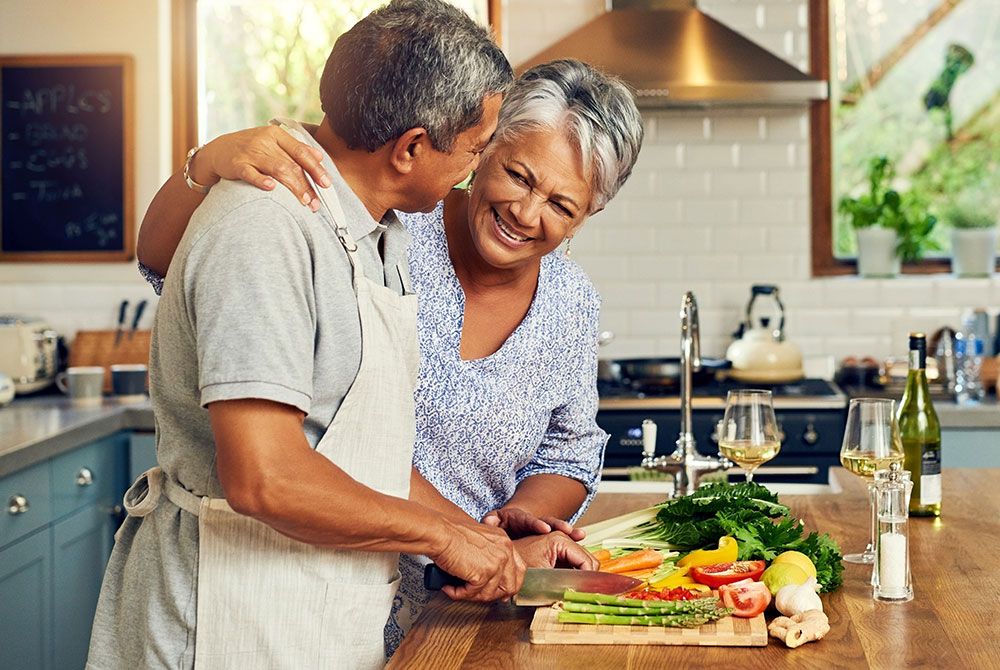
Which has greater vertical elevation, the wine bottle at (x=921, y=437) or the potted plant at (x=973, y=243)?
the potted plant at (x=973, y=243)

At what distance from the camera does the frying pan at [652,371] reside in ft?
14.1

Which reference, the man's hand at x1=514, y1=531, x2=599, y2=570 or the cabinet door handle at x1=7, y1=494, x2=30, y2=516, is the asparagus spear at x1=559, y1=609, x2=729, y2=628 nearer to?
the man's hand at x1=514, y1=531, x2=599, y2=570

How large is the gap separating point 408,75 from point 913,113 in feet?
12.4

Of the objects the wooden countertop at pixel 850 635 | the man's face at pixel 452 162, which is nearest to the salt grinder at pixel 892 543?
the wooden countertop at pixel 850 635

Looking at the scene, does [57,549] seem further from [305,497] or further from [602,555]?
[305,497]

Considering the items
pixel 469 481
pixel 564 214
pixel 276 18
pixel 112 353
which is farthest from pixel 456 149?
pixel 276 18

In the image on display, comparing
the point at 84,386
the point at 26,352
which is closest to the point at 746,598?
the point at 84,386

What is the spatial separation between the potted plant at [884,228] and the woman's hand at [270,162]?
3.49 metres

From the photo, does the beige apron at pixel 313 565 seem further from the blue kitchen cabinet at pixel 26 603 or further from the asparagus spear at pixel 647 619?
the blue kitchen cabinet at pixel 26 603

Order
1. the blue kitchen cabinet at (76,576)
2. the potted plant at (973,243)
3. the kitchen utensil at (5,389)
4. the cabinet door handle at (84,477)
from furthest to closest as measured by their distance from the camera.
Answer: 1. the potted plant at (973,243)
2. the kitchen utensil at (5,389)
3. the cabinet door handle at (84,477)
4. the blue kitchen cabinet at (76,576)

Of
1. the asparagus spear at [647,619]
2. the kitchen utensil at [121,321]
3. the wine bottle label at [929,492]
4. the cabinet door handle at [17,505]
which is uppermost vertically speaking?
the kitchen utensil at [121,321]

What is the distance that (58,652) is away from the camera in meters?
3.60

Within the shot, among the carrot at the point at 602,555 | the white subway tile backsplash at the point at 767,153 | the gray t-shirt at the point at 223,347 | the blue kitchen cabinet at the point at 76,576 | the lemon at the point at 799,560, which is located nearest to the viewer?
the gray t-shirt at the point at 223,347

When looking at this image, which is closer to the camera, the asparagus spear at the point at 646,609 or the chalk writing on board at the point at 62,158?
the asparagus spear at the point at 646,609
